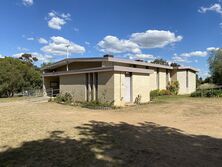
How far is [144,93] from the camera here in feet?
64.6

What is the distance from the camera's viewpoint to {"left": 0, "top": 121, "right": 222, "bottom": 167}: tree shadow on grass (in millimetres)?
5281

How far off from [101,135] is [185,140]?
107 inches

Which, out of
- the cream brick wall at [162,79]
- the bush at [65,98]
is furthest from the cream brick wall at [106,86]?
the cream brick wall at [162,79]

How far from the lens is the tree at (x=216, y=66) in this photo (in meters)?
38.8

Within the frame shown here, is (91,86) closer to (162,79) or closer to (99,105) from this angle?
(99,105)

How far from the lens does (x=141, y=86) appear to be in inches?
760

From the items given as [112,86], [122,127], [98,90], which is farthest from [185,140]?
[98,90]

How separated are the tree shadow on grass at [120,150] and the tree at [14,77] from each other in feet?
86.8

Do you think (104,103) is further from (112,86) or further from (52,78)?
(52,78)

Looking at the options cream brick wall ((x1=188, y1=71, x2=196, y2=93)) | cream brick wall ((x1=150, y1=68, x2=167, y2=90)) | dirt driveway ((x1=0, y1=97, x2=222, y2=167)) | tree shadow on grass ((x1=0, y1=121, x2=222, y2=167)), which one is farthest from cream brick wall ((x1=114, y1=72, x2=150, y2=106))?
cream brick wall ((x1=188, y1=71, x2=196, y2=93))

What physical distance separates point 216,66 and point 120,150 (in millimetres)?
38048

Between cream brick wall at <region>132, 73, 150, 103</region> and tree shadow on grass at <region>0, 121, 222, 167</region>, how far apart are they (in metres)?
10.2

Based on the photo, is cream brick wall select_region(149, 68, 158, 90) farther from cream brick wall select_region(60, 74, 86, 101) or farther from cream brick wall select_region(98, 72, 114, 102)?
cream brick wall select_region(98, 72, 114, 102)

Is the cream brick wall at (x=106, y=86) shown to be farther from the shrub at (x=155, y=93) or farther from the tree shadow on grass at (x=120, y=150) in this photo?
the shrub at (x=155, y=93)
